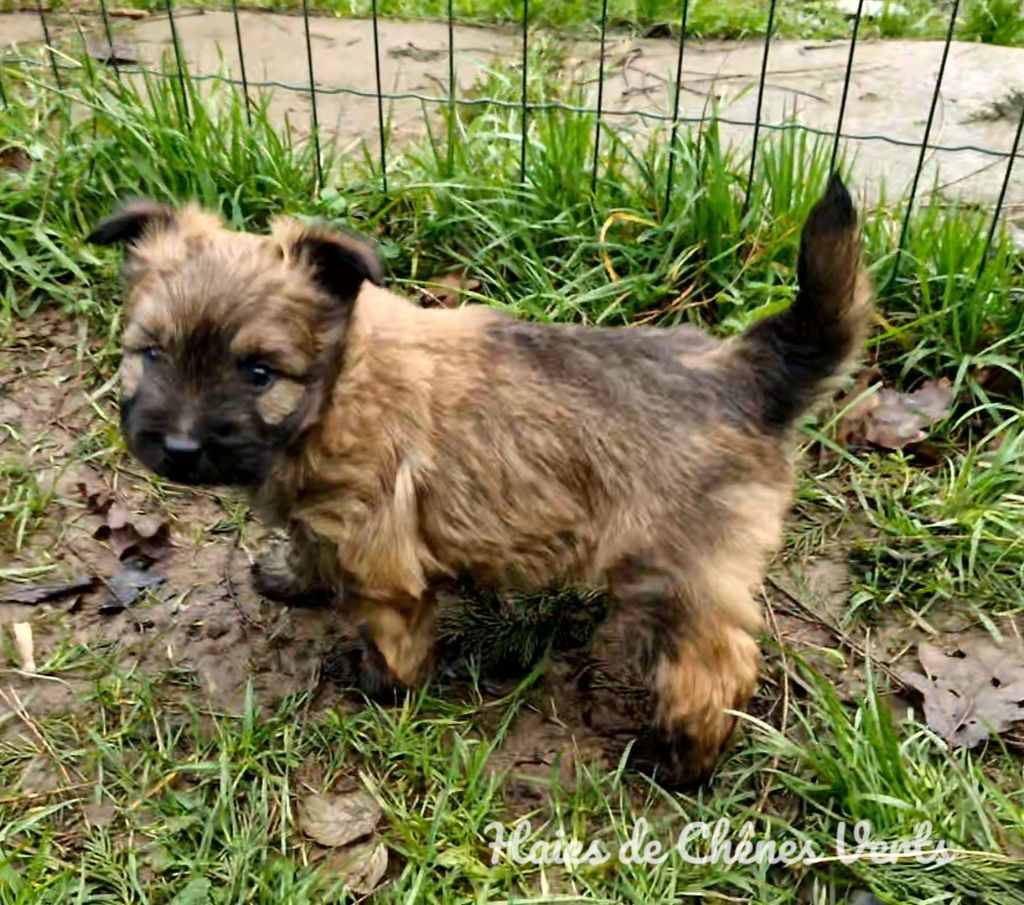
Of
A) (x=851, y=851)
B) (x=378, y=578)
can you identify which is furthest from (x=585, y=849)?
(x=378, y=578)

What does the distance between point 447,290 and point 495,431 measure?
153 cm

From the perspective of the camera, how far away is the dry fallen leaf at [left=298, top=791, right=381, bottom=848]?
2.98 meters

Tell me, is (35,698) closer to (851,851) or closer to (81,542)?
(81,542)

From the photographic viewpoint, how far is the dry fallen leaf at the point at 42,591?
358 cm

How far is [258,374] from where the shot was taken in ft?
9.10

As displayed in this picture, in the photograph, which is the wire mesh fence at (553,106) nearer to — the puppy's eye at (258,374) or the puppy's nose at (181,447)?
the puppy's eye at (258,374)

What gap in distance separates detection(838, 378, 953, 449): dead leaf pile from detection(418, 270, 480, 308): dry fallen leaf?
4.69 ft

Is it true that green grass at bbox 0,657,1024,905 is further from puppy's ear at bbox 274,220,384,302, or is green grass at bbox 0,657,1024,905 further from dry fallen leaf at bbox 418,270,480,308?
dry fallen leaf at bbox 418,270,480,308

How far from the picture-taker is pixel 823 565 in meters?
3.74

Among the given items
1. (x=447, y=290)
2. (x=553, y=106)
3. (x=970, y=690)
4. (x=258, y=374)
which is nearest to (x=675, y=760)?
(x=970, y=690)

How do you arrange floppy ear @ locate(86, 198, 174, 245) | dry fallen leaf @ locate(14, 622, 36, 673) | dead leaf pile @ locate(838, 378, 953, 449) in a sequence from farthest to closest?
dead leaf pile @ locate(838, 378, 953, 449)
dry fallen leaf @ locate(14, 622, 36, 673)
floppy ear @ locate(86, 198, 174, 245)

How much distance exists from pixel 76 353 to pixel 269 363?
1902mm

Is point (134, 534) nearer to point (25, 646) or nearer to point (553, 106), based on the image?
point (25, 646)

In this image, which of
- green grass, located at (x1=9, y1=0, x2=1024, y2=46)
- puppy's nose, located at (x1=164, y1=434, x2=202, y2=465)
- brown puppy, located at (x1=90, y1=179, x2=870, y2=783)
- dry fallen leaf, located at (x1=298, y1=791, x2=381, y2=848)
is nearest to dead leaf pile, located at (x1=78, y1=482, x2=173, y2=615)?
brown puppy, located at (x1=90, y1=179, x2=870, y2=783)
